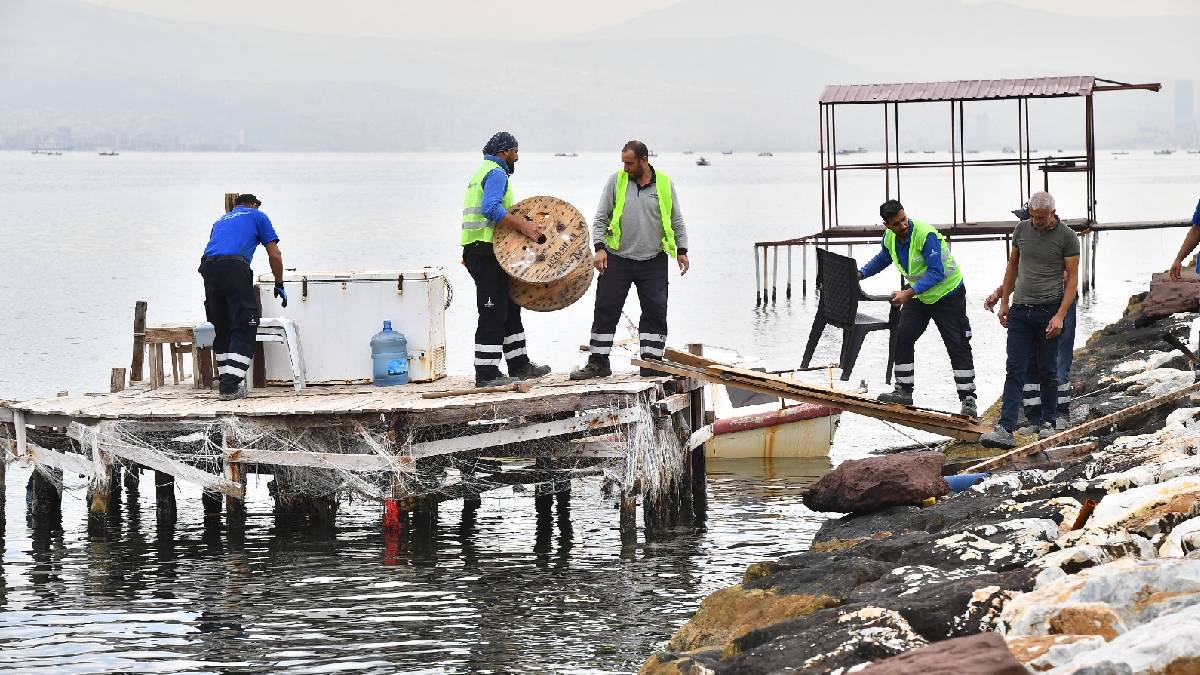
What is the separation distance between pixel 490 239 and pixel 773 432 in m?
6.77

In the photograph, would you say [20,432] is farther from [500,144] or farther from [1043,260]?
[1043,260]

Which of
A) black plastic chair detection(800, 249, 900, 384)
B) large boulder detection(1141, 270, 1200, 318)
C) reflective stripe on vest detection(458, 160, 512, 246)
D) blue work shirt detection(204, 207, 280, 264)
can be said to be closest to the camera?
reflective stripe on vest detection(458, 160, 512, 246)

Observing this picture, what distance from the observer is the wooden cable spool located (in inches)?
570

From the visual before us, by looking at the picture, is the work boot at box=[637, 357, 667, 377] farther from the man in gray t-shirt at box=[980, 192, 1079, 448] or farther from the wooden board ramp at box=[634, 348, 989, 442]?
the man in gray t-shirt at box=[980, 192, 1079, 448]

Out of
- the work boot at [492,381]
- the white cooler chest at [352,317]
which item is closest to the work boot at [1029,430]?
the work boot at [492,381]

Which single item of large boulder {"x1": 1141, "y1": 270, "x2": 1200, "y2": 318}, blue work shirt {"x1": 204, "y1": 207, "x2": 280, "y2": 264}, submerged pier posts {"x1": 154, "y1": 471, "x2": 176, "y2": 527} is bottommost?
submerged pier posts {"x1": 154, "y1": 471, "x2": 176, "y2": 527}

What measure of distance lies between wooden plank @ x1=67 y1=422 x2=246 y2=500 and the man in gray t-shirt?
249 inches

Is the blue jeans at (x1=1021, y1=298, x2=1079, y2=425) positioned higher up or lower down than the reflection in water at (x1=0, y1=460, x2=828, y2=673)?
higher up

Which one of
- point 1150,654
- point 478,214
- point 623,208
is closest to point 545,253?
point 478,214

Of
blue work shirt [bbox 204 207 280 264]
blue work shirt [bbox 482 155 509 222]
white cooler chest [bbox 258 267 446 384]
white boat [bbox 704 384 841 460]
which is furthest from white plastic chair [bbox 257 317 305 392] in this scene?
white boat [bbox 704 384 841 460]

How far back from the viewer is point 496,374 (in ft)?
48.7

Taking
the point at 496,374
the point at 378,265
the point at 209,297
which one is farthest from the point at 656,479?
the point at 378,265

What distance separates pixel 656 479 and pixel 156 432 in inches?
170

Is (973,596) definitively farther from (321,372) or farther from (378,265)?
(378,265)
